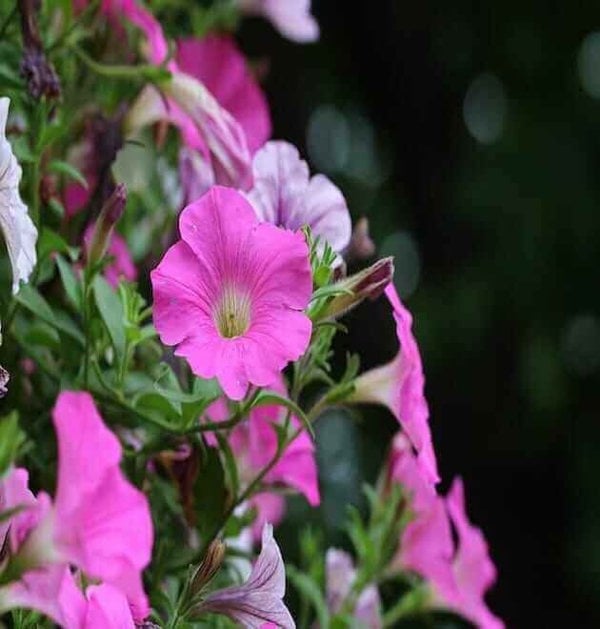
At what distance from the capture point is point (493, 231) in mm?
1451

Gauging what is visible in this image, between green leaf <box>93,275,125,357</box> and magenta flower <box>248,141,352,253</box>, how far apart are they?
0.06 m

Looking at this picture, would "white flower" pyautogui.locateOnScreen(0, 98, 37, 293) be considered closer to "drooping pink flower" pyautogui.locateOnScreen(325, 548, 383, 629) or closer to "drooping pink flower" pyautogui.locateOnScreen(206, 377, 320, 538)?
"drooping pink flower" pyautogui.locateOnScreen(206, 377, 320, 538)

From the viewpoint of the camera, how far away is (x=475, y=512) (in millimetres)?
1506

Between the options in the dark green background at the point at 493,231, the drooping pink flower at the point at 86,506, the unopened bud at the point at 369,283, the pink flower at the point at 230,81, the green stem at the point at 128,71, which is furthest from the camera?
the dark green background at the point at 493,231

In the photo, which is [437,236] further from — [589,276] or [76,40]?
[76,40]

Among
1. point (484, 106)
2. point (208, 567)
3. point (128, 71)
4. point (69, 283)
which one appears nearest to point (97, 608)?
point (208, 567)

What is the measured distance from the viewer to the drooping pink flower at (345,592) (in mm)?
601

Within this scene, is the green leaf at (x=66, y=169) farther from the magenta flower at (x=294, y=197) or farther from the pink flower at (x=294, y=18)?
the pink flower at (x=294, y=18)

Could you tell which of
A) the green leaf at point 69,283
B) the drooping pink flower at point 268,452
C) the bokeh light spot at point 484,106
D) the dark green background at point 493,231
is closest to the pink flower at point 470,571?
the drooping pink flower at point 268,452

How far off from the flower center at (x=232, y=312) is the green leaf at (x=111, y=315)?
0.06m

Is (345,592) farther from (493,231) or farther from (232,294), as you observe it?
(493,231)

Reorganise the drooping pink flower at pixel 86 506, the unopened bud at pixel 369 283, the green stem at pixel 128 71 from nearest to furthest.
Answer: the drooping pink flower at pixel 86 506 < the unopened bud at pixel 369 283 < the green stem at pixel 128 71

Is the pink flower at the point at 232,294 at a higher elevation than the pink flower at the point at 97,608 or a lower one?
higher

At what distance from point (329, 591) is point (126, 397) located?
17 cm
